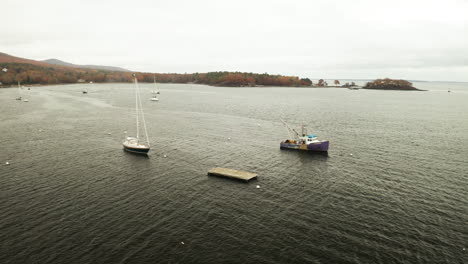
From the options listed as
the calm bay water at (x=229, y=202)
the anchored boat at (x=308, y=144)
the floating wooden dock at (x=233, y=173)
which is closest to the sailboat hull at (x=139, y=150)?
the calm bay water at (x=229, y=202)

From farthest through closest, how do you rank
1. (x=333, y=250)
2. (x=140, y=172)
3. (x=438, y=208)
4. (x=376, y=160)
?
(x=376, y=160) → (x=140, y=172) → (x=438, y=208) → (x=333, y=250)

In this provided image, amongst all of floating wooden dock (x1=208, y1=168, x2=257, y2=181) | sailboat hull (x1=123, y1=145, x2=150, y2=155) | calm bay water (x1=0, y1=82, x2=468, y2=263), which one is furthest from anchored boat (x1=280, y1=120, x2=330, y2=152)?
sailboat hull (x1=123, y1=145, x2=150, y2=155)

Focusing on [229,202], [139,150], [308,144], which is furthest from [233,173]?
[308,144]

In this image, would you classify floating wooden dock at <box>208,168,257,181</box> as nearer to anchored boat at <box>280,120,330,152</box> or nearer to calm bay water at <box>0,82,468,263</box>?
calm bay water at <box>0,82,468,263</box>

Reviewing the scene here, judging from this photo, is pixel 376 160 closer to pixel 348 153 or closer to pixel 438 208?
pixel 348 153

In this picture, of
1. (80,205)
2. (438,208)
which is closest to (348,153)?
(438,208)

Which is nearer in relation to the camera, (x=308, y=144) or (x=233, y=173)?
(x=233, y=173)

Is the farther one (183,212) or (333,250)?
(183,212)

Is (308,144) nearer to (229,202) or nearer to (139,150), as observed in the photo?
(229,202)
